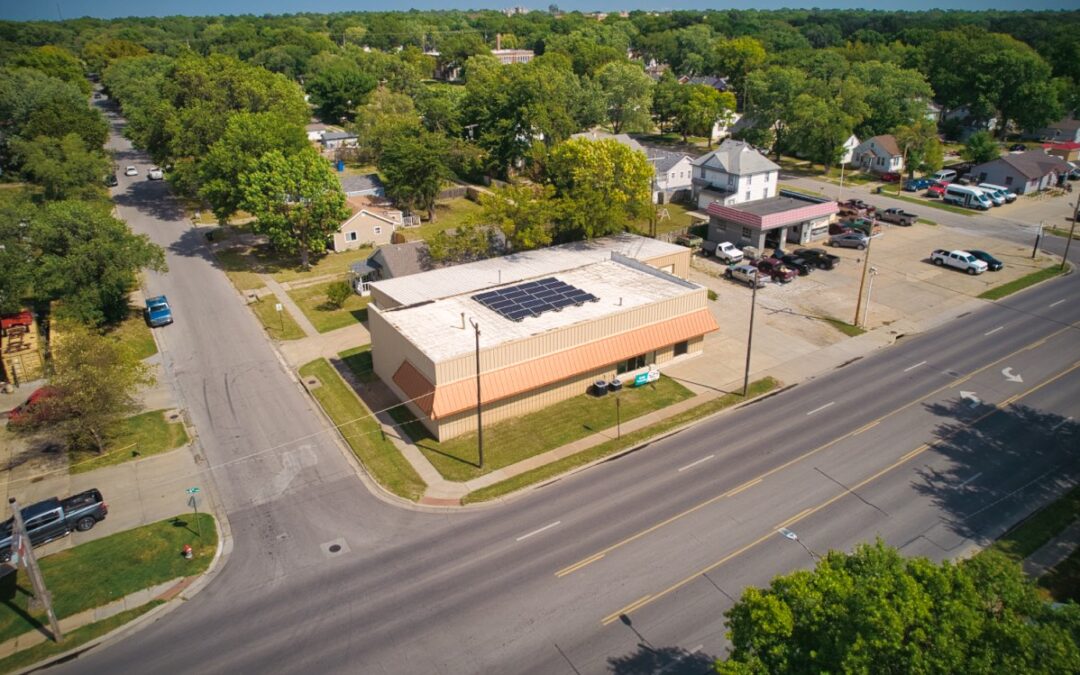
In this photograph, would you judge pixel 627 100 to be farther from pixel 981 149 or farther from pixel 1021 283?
pixel 1021 283

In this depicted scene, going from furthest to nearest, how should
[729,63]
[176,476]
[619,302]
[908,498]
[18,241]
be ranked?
[729,63], [18,241], [619,302], [176,476], [908,498]

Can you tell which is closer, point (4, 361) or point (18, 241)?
point (4, 361)

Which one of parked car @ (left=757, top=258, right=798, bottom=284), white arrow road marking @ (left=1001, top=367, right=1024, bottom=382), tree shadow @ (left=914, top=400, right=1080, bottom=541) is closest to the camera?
tree shadow @ (left=914, top=400, right=1080, bottom=541)

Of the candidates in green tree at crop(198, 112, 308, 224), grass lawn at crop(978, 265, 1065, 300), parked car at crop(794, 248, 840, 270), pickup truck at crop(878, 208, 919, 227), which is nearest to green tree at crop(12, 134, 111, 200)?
green tree at crop(198, 112, 308, 224)

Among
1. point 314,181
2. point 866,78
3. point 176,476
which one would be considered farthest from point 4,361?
point 866,78

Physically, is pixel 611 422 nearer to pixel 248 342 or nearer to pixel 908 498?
pixel 908 498

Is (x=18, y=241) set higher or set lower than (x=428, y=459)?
higher

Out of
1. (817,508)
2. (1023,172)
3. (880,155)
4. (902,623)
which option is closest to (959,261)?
(1023,172)

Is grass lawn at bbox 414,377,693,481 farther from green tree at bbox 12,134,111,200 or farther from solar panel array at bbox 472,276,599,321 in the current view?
green tree at bbox 12,134,111,200
